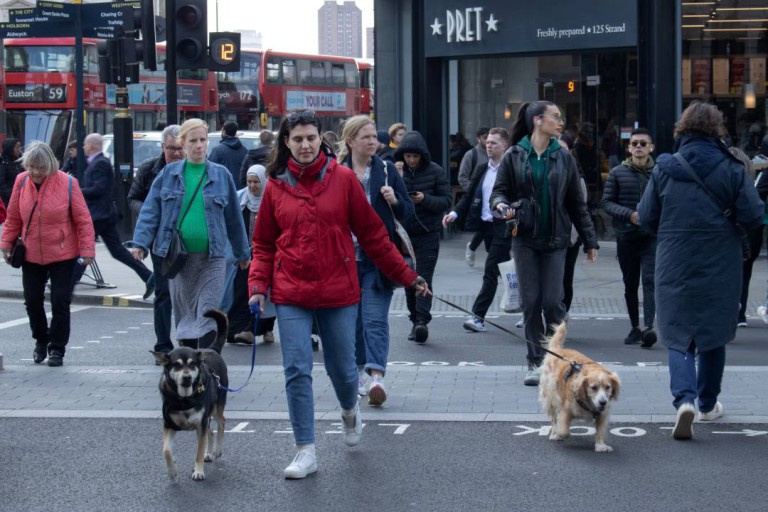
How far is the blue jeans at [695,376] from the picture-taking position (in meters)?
6.63

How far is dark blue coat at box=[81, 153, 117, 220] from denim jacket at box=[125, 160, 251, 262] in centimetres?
602

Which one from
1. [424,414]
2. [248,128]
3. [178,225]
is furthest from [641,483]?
[248,128]

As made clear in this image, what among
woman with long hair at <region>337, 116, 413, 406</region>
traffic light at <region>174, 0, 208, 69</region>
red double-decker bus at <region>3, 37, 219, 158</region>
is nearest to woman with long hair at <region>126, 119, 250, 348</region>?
woman with long hair at <region>337, 116, 413, 406</region>

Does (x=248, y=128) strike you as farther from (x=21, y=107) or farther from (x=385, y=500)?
(x=385, y=500)

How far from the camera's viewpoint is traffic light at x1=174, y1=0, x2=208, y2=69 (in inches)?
524

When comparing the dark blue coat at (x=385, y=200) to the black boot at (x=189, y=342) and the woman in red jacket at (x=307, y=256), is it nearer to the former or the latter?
the black boot at (x=189, y=342)

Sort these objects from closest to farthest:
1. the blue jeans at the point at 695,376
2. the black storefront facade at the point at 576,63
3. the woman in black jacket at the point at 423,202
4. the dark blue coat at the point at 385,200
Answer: the blue jeans at the point at 695,376 < the dark blue coat at the point at 385,200 < the woman in black jacket at the point at 423,202 < the black storefront facade at the point at 576,63

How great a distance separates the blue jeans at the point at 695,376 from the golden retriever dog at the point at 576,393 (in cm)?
46

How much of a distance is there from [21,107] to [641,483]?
89.0 ft

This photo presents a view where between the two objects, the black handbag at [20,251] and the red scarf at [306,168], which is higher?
the red scarf at [306,168]

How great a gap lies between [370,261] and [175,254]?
4.06 ft

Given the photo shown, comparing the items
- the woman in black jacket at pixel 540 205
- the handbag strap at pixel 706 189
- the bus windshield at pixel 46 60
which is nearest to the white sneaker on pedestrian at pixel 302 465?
the woman in black jacket at pixel 540 205

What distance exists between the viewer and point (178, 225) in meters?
7.73

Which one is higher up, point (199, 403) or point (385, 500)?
point (199, 403)
